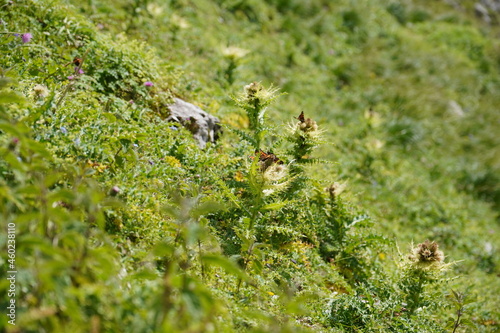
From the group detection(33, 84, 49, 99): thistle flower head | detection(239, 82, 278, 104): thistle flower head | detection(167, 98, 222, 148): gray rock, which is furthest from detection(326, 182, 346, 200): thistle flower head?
detection(33, 84, 49, 99): thistle flower head

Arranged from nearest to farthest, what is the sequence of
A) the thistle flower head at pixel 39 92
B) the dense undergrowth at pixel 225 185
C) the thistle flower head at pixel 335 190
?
the dense undergrowth at pixel 225 185
the thistle flower head at pixel 39 92
the thistle flower head at pixel 335 190

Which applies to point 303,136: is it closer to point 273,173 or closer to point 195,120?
point 273,173

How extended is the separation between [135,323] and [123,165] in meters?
1.67

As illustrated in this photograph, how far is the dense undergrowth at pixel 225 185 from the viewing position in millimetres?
1726

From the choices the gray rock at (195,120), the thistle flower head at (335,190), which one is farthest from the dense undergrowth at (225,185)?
the gray rock at (195,120)

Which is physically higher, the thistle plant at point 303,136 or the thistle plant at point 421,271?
the thistle plant at point 303,136

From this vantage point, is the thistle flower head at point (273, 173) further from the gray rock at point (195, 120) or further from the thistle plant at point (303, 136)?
the gray rock at point (195, 120)

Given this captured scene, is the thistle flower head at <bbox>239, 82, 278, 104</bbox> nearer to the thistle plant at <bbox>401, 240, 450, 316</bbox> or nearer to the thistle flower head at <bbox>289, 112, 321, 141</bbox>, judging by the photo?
the thistle flower head at <bbox>289, 112, 321, 141</bbox>

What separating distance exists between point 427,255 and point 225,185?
Result: 67.8 inches

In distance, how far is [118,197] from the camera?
8.99 feet

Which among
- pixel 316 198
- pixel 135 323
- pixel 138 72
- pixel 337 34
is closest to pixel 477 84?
pixel 337 34

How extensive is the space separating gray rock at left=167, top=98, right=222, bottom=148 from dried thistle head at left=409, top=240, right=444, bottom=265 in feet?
7.49

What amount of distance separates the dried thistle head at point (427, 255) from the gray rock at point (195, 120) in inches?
89.9

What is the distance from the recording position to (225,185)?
10.9 feet
